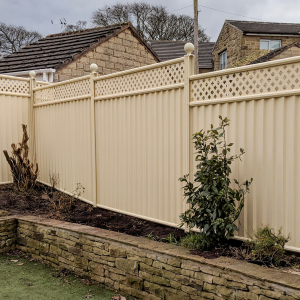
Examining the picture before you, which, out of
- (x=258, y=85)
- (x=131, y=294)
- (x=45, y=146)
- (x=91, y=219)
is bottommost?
(x=131, y=294)

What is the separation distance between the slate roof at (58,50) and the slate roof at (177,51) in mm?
11807

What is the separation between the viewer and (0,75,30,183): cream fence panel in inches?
284

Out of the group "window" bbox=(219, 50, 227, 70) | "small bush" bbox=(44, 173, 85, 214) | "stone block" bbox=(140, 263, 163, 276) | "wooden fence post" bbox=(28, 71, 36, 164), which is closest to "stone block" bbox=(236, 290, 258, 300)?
"stone block" bbox=(140, 263, 163, 276)

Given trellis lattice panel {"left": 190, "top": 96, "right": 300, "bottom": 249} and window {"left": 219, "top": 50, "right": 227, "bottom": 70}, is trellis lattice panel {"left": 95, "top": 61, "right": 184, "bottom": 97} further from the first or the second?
window {"left": 219, "top": 50, "right": 227, "bottom": 70}

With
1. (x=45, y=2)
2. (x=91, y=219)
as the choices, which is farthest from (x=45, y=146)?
(x=45, y=2)

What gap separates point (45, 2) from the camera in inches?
1681

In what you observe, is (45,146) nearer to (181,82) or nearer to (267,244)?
(181,82)

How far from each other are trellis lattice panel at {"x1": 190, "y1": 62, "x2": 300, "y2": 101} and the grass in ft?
8.22

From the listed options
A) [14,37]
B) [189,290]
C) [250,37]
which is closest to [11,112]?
[189,290]

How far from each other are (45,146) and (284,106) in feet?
17.3

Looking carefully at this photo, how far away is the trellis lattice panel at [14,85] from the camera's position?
7219 mm

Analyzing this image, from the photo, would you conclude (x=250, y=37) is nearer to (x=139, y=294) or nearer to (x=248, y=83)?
(x=248, y=83)

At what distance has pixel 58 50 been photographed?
33.9 ft

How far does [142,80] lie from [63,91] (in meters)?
2.30
